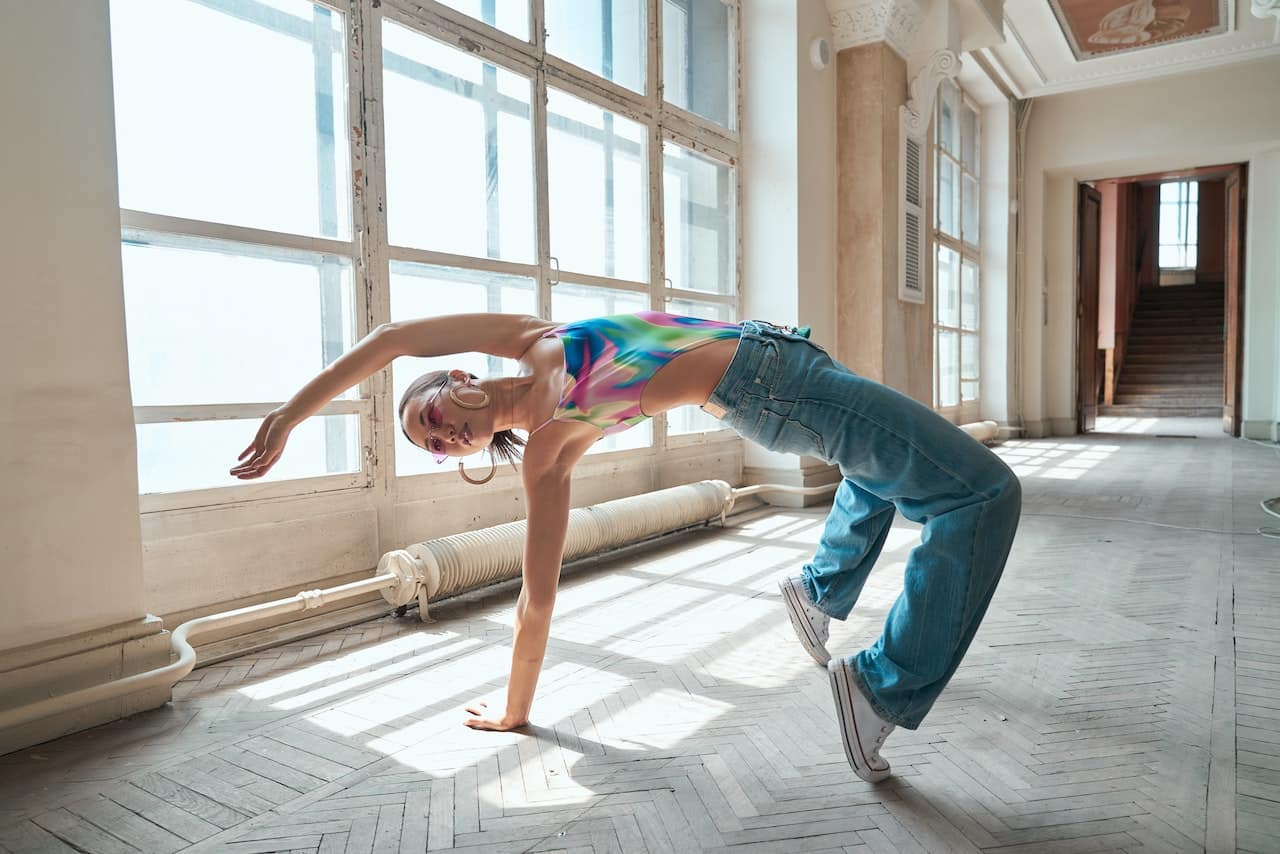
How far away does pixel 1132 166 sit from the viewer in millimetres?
11469

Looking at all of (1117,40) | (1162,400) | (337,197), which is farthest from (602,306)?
(1162,400)

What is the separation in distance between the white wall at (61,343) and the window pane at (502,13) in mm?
2180

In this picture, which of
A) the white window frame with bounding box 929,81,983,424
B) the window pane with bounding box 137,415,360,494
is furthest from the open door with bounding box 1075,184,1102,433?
the window pane with bounding box 137,415,360,494

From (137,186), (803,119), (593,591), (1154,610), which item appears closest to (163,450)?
(137,186)

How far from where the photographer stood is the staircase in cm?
1578

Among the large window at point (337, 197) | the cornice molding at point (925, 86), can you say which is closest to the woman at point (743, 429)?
the large window at point (337, 197)

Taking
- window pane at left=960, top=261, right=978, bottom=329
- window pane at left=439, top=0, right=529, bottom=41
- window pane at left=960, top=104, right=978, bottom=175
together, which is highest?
window pane at left=960, top=104, right=978, bottom=175

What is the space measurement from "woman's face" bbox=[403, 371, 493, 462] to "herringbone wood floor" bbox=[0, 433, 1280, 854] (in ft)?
2.61

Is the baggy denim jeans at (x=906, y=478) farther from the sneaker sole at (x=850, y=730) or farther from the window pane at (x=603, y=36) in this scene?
the window pane at (x=603, y=36)

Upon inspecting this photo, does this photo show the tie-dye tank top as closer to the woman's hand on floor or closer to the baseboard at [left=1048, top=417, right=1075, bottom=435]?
the woman's hand on floor

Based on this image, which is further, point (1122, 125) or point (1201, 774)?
point (1122, 125)

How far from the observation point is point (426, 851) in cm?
165

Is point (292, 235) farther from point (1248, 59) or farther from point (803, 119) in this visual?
point (1248, 59)

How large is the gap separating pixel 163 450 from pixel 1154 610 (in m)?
3.82
